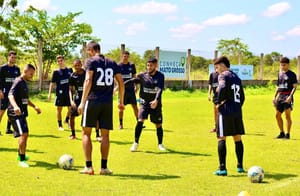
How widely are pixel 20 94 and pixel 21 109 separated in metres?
0.29

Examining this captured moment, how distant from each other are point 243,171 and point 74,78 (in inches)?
214

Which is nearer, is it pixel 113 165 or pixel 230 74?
pixel 230 74

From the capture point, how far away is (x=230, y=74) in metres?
9.14

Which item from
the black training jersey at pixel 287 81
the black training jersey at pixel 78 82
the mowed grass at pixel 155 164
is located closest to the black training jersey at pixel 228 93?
the mowed grass at pixel 155 164

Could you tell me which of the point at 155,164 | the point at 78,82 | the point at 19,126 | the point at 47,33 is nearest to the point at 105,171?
the point at 155,164

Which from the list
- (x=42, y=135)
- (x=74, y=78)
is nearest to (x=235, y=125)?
(x=74, y=78)

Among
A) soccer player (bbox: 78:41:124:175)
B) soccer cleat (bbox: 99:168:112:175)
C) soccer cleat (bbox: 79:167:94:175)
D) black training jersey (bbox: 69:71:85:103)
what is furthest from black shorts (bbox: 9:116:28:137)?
black training jersey (bbox: 69:71:85:103)

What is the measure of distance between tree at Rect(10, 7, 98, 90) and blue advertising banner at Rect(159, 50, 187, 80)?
541 centimetres

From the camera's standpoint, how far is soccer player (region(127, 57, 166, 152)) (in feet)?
38.3

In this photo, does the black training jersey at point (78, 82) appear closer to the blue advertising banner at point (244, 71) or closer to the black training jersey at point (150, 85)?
the black training jersey at point (150, 85)

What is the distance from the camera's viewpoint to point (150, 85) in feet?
38.8

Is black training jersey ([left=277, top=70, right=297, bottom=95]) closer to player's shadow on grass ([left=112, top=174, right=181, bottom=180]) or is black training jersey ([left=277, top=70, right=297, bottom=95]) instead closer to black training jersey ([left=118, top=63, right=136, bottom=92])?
black training jersey ([left=118, top=63, right=136, bottom=92])

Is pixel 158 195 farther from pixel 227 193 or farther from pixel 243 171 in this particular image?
pixel 243 171

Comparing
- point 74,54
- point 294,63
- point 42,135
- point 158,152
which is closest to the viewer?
point 158,152
